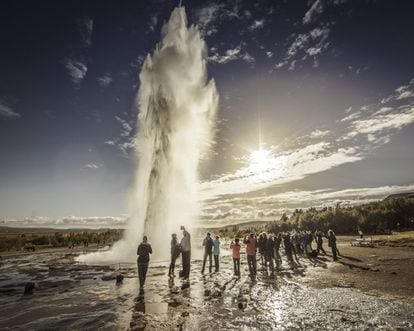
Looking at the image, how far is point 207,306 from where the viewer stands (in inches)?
376

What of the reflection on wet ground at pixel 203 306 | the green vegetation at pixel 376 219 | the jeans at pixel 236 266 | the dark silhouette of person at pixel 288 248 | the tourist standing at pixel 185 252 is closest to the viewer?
the reflection on wet ground at pixel 203 306

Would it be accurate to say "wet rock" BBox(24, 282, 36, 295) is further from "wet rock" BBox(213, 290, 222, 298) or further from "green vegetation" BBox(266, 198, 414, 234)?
"green vegetation" BBox(266, 198, 414, 234)

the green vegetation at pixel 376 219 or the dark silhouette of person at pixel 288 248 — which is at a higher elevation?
the green vegetation at pixel 376 219

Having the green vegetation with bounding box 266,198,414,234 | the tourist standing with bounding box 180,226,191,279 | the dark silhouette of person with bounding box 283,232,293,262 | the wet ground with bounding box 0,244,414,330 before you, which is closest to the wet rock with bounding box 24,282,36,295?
the wet ground with bounding box 0,244,414,330

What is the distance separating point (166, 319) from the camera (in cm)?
831

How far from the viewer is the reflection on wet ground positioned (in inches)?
305

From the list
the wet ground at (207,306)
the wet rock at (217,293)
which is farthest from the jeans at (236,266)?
the wet rock at (217,293)

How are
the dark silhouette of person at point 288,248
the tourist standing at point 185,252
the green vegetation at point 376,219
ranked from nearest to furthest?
the tourist standing at point 185,252, the dark silhouette of person at point 288,248, the green vegetation at point 376,219

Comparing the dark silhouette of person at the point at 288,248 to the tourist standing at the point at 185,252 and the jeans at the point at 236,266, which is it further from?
the tourist standing at the point at 185,252

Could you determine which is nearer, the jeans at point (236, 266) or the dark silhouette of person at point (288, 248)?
the jeans at point (236, 266)

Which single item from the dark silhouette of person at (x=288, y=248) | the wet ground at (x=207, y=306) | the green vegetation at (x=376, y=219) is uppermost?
the green vegetation at (x=376, y=219)

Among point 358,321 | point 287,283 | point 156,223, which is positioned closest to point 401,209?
point 156,223

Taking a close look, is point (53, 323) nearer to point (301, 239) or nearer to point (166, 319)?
point (166, 319)

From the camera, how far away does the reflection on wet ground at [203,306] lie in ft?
25.4
